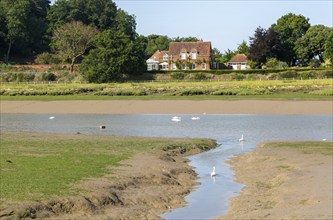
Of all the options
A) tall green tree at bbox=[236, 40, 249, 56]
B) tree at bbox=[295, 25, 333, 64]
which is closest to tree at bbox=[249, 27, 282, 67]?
tree at bbox=[295, 25, 333, 64]

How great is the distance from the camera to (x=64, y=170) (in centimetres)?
2261

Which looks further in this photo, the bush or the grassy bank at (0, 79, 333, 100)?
the bush

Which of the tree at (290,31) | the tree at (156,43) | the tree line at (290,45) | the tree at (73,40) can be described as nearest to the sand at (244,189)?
the tree at (73,40)

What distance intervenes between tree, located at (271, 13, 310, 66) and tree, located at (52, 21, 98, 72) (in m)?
36.1

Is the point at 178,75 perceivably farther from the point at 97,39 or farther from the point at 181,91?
the point at 181,91

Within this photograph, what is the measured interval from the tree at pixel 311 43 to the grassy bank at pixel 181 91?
50.7 meters

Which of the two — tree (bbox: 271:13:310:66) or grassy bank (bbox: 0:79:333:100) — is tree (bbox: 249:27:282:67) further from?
grassy bank (bbox: 0:79:333:100)

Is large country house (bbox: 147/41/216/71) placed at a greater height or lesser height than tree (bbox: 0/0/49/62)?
lesser

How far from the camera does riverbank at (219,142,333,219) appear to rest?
16.9 meters

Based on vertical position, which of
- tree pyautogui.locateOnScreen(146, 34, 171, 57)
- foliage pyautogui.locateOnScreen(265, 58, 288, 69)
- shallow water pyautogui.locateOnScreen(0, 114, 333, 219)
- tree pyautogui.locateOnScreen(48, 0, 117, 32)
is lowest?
shallow water pyautogui.locateOnScreen(0, 114, 333, 219)

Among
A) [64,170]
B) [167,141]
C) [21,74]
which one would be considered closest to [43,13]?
[21,74]

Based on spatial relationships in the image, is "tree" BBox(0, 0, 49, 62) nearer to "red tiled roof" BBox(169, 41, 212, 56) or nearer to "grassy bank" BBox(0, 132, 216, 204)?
"red tiled roof" BBox(169, 41, 212, 56)

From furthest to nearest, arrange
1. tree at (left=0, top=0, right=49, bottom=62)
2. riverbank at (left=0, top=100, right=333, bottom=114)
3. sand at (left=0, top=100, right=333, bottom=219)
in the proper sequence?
tree at (left=0, top=0, right=49, bottom=62)
riverbank at (left=0, top=100, right=333, bottom=114)
sand at (left=0, top=100, right=333, bottom=219)

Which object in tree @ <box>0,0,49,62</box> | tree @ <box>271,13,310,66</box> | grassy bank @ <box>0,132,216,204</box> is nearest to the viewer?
grassy bank @ <box>0,132,216,204</box>
